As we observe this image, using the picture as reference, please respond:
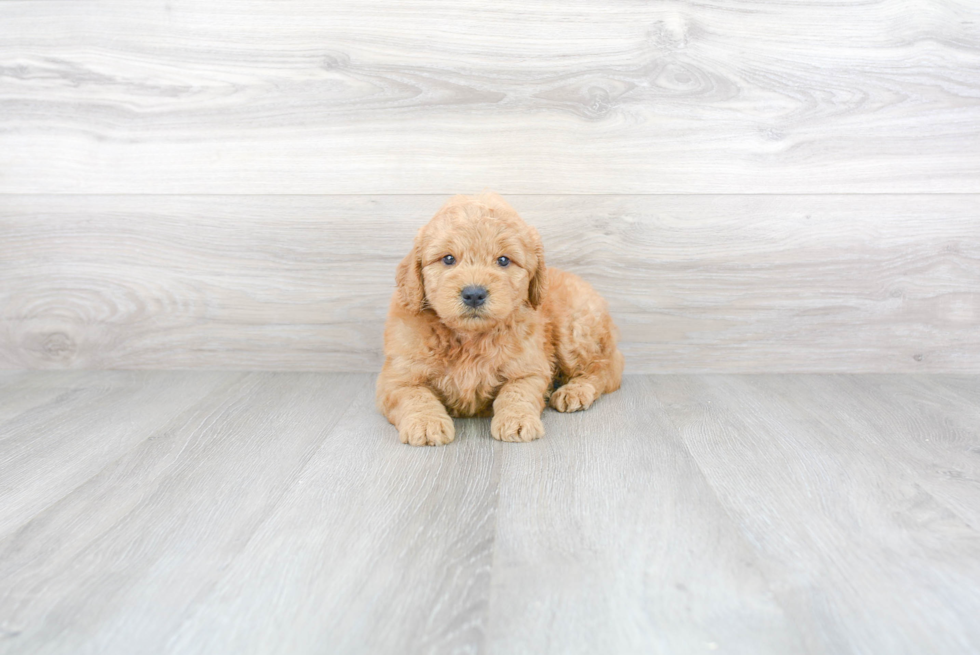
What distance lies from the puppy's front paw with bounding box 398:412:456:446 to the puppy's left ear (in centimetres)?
45

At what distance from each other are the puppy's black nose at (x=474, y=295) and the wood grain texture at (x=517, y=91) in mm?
724

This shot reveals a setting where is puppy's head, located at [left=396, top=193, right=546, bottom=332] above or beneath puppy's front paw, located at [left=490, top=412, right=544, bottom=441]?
above

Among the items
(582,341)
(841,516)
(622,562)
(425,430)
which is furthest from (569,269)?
(622,562)

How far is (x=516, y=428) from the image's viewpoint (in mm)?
1782

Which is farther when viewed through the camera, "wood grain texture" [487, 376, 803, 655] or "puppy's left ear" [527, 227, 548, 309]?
"puppy's left ear" [527, 227, 548, 309]

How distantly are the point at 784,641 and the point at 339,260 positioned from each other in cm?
187

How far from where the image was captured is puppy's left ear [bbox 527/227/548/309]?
1.89 m

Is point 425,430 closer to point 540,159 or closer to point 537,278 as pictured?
point 537,278

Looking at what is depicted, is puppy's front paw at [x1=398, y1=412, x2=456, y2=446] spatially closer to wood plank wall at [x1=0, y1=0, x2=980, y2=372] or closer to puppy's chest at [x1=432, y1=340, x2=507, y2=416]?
puppy's chest at [x1=432, y1=340, x2=507, y2=416]

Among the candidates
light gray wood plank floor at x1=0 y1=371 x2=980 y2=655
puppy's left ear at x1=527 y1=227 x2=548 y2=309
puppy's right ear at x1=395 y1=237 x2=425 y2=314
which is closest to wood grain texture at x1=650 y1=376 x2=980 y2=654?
light gray wood plank floor at x1=0 y1=371 x2=980 y2=655

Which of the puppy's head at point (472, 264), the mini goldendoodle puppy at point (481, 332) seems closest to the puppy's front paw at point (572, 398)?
the mini goldendoodle puppy at point (481, 332)

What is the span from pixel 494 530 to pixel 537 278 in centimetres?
83

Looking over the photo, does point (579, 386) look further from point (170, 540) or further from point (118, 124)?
point (118, 124)

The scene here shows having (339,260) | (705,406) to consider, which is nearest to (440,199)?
(339,260)
